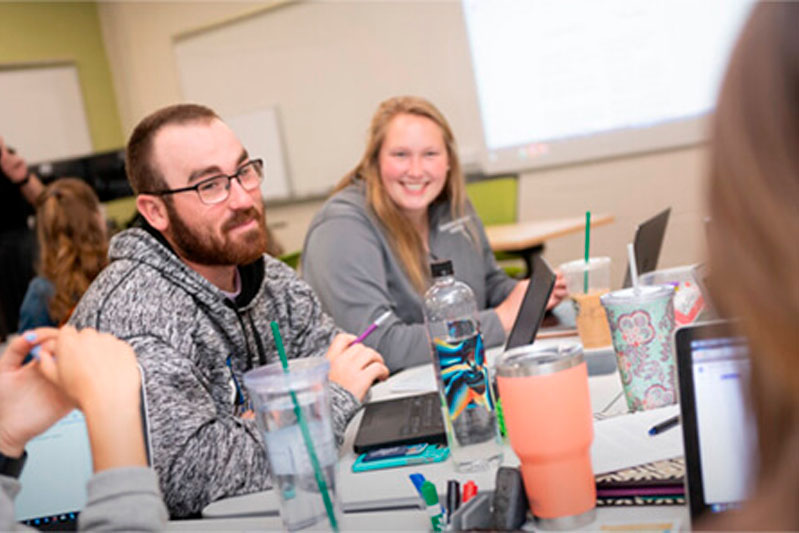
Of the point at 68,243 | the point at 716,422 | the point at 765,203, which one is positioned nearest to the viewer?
the point at 765,203

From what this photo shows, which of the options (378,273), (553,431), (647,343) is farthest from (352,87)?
(553,431)

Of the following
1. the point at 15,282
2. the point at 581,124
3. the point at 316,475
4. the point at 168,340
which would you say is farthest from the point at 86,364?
the point at 15,282

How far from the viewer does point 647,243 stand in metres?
2.00

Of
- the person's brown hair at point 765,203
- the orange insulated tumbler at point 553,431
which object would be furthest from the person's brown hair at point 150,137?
the person's brown hair at point 765,203

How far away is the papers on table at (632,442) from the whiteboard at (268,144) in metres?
5.02

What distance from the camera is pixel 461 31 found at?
521cm

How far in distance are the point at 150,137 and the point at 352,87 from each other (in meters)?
4.03

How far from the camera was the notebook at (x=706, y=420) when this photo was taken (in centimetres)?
91

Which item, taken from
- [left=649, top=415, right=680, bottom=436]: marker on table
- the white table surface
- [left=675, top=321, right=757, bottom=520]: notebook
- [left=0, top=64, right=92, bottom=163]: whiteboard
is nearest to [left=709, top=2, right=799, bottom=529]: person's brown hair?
[left=675, top=321, right=757, bottom=520]: notebook

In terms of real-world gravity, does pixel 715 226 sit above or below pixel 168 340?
above

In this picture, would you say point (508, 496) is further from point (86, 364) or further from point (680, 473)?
point (86, 364)

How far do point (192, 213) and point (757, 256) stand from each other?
1.50 meters

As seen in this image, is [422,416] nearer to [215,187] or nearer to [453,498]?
[453,498]

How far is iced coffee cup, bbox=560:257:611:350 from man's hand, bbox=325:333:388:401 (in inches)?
16.8
